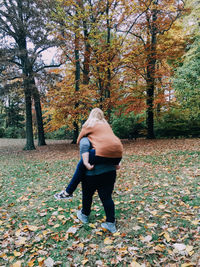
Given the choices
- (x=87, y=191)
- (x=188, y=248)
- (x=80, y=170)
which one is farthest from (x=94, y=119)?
(x=188, y=248)

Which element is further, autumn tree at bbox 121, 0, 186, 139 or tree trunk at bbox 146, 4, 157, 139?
tree trunk at bbox 146, 4, 157, 139

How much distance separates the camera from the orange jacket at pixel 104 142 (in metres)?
2.86

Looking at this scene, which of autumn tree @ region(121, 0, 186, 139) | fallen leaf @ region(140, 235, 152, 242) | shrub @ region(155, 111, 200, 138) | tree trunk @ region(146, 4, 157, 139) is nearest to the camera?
fallen leaf @ region(140, 235, 152, 242)

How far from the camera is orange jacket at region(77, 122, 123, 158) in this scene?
9.38 ft

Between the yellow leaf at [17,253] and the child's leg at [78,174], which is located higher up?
the child's leg at [78,174]

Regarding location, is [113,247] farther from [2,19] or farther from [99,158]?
[2,19]

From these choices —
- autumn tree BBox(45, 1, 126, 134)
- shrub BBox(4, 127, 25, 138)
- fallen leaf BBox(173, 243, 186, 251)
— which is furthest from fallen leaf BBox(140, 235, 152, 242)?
shrub BBox(4, 127, 25, 138)

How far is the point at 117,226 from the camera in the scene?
340cm

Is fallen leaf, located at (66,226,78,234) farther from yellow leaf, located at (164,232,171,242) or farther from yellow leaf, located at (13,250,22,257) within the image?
yellow leaf, located at (164,232,171,242)

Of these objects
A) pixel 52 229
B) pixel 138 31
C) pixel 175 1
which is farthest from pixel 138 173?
pixel 175 1

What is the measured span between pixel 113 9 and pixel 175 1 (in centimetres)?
490

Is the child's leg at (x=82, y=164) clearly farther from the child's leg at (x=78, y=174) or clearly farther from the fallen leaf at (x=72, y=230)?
the fallen leaf at (x=72, y=230)

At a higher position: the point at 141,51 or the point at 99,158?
the point at 141,51

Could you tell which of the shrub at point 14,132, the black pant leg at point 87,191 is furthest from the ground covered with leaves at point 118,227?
the shrub at point 14,132
